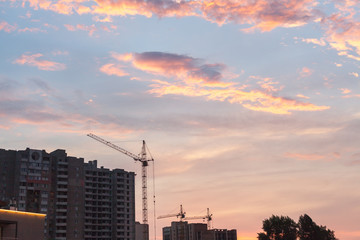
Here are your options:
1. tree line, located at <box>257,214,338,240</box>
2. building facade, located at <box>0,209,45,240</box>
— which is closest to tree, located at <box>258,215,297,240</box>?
tree line, located at <box>257,214,338,240</box>

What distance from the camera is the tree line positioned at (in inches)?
7028

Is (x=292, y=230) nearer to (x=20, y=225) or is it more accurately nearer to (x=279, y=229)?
(x=279, y=229)

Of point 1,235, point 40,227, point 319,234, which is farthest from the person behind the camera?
point 319,234

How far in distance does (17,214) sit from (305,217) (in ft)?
442

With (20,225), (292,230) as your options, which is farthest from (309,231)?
(20,225)

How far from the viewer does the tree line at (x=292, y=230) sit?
178500mm

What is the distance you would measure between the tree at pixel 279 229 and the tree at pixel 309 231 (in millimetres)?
3484

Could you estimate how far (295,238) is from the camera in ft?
601

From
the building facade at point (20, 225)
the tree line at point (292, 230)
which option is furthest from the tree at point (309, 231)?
the building facade at point (20, 225)

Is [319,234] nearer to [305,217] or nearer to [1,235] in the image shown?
[305,217]

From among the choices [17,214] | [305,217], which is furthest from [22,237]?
[305,217]

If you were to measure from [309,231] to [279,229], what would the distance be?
12.2 meters

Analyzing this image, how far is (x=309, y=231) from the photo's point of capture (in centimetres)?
17812

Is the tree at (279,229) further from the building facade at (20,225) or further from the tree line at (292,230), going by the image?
the building facade at (20,225)
